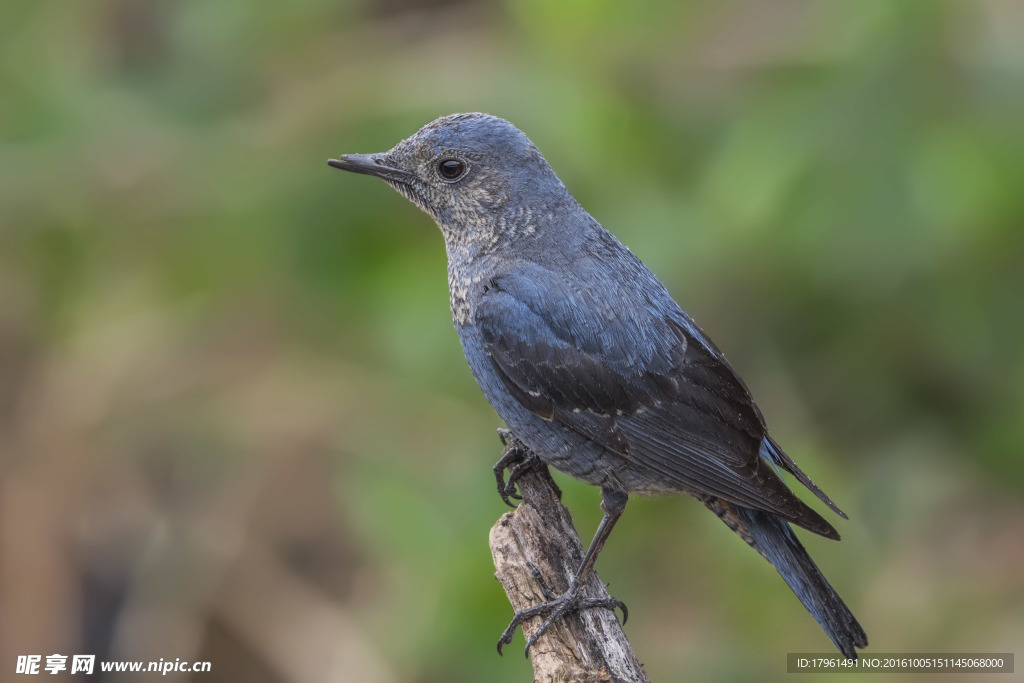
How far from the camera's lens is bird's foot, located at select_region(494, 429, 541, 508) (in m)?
4.37

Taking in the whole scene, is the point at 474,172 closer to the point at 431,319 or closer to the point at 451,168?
the point at 451,168

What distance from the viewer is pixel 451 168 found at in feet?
13.6

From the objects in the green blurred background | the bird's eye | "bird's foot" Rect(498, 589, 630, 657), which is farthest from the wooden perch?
the bird's eye

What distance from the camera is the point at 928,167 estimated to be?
16.4ft

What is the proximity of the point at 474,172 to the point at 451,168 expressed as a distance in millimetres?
90

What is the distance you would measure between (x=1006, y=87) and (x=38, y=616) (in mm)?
5285

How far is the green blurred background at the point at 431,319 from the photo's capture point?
4.79 metres

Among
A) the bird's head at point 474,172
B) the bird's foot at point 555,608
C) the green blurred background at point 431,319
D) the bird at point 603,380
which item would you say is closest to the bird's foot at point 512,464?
the green blurred background at point 431,319

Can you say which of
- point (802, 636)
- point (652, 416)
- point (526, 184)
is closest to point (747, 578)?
point (802, 636)

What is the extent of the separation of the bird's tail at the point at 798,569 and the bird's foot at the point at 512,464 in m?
0.71

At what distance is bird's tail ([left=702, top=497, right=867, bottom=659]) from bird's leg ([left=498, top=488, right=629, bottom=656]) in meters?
0.38

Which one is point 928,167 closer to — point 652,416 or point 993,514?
point 993,514

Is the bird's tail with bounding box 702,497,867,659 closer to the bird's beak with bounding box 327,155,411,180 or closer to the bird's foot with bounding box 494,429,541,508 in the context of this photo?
the bird's foot with bounding box 494,429,541,508

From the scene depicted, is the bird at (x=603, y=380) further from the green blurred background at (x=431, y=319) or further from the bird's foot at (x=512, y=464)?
the green blurred background at (x=431, y=319)
